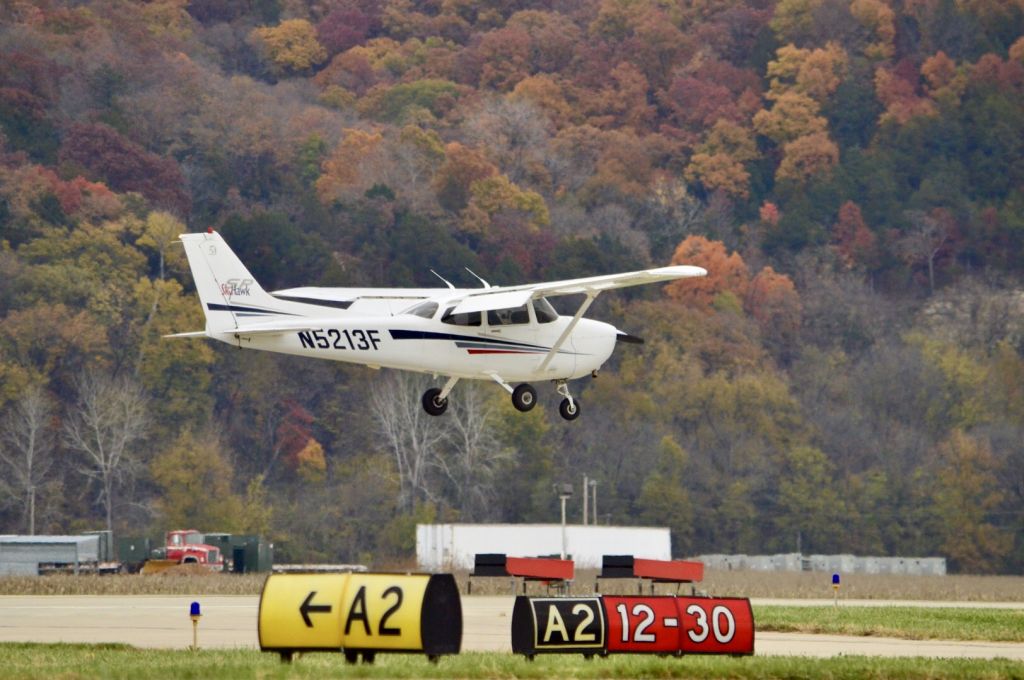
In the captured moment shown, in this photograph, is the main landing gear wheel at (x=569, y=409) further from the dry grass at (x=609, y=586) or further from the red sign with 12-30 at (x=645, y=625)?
the red sign with 12-30 at (x=645, y=625)

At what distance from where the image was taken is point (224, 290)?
40.5 metres

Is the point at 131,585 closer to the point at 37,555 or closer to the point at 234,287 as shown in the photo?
the point at 234,287

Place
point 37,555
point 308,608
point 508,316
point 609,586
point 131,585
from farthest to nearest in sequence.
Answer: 1. point 37,555
2. point 609,586
3. point 131,585
4. point 508,316
5. point 308,608

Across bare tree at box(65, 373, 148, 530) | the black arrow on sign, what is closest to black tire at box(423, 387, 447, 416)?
the black arrow on sign

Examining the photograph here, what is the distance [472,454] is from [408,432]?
3958mm

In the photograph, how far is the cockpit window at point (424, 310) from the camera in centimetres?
4028

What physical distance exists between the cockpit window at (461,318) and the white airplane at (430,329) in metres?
0.02

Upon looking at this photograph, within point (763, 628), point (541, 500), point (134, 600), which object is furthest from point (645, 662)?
point (541, 500)

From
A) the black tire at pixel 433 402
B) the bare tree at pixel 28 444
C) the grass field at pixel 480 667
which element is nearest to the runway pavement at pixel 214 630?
the grass field at pixel 480 667

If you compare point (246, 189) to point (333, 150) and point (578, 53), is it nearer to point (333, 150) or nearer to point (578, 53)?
point (333, 150)

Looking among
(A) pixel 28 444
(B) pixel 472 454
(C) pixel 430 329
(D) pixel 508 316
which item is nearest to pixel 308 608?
(C) pixel 430 329

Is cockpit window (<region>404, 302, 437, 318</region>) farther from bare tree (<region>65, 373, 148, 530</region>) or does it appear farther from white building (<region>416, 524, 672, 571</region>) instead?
bare tree (<region>65, 373, 148, 530</region>)

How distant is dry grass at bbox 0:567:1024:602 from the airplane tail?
29.1 ft

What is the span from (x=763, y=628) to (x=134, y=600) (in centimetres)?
1467
